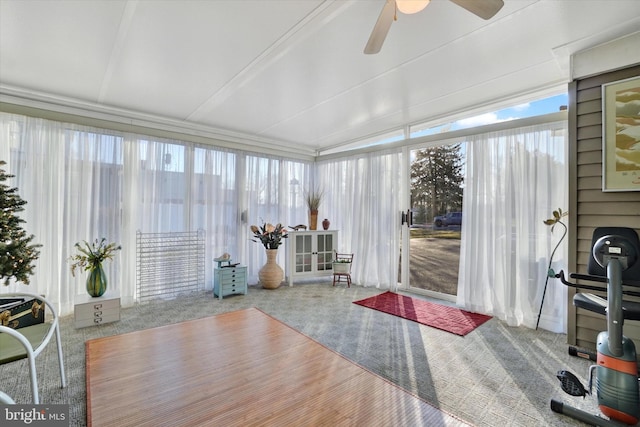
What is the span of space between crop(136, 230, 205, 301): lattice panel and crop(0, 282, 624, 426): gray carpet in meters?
0.27

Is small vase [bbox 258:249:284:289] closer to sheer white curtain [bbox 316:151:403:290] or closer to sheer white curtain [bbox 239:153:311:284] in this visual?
sheer white curtain [bbox 239:153:311:284]

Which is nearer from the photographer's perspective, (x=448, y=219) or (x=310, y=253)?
(x=448, y=219)

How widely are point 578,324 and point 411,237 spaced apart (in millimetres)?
2064

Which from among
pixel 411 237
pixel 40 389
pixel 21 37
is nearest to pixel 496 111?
pixel 411 237

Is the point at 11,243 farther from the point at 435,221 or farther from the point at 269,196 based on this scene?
the point at 435,221

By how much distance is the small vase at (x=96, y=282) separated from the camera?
122 inches

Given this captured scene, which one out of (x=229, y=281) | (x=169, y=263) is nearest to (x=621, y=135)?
(x=229, y=281)

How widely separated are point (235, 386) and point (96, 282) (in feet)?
8.62

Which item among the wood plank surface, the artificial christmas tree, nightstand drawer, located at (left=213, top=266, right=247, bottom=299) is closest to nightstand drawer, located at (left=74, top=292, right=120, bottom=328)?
the artificial christmas tree

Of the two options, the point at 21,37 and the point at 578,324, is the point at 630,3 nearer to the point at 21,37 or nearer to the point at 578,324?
the point at 578,324

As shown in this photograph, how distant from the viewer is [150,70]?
264 centimetres

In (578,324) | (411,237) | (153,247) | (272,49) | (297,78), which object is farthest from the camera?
(411,237)

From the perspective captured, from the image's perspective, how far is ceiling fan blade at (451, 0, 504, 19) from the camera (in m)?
1.42

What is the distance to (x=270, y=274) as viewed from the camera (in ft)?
14.7
